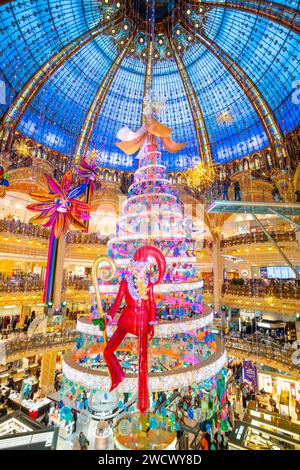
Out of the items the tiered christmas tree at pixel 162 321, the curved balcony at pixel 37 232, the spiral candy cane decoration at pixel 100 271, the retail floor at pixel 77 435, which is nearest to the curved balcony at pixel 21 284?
the curved balcony at pixel 37 232

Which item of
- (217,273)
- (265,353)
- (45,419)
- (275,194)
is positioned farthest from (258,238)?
(45,419)

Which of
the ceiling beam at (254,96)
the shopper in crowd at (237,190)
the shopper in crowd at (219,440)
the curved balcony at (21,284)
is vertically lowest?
the shopper in crowd at (219,440)

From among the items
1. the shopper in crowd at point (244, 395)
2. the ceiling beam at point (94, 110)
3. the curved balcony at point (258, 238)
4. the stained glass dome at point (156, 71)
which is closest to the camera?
the shopper in crowd at point (244, 395)

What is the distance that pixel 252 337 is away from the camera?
16.6 metres

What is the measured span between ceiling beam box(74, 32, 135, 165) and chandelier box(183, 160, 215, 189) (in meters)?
11.1

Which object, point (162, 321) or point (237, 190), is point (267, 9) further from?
point (162, 321)

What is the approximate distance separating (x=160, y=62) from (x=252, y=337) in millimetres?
24919

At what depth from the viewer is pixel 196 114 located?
2327cm

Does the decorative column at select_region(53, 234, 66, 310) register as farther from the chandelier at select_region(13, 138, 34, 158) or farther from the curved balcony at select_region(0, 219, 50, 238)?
the chandelier at select_region(13, 138, 34, 158)

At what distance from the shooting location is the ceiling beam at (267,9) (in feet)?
47.5

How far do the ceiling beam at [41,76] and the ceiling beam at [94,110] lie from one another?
9.13 ft

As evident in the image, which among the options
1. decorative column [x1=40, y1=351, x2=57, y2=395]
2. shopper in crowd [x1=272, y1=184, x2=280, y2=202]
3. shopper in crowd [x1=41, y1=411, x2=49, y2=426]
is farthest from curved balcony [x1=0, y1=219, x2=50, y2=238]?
shopper in crowd [x1=272, y1=184, x2=280, y2=202]

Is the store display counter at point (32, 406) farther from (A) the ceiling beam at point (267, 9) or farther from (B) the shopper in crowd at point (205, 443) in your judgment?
(A) the ceiling beam at point (267, 9)

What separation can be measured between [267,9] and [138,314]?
21.2 meters
